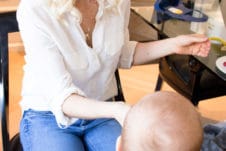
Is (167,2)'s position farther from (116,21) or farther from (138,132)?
(138,132)

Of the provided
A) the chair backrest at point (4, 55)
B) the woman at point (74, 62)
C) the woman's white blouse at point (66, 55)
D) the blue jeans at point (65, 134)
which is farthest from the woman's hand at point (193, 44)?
the chair backrest at point (4, 55)

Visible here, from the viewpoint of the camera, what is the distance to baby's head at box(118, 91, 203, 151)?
0.49 metres

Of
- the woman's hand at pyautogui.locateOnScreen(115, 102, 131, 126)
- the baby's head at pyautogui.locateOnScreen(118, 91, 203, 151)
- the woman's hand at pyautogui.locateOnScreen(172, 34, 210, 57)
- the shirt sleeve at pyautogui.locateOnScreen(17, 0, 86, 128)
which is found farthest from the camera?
the woman's hand at pyautogui.locateOnScreen(172, 34, 210, 57)

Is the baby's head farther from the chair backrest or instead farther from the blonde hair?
the chair backrest

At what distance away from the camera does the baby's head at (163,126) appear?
49 cm

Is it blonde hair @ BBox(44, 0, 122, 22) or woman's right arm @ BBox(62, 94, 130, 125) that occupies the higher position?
blonde hair @ BBox(44, 0, 122, 22)

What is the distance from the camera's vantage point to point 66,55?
0.95 metres

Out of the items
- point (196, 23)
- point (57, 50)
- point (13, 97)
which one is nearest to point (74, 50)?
point (57, 50)

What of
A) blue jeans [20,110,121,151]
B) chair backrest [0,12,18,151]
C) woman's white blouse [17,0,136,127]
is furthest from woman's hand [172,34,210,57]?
chair backrest [0,12,18,151]

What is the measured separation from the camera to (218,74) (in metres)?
1.04

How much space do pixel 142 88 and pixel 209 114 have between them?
44 cm

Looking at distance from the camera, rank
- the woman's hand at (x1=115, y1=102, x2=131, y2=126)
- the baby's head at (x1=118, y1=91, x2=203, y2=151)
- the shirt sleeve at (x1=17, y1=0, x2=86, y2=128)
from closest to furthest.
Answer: the baby's head at (x1=118, y1=91, x2=203, y2=151) → the woman's hand at (x1=115, y1=102, x2=131, y2=126) → the shirt sleeve at (x1=17, y1=0, x2=86, y2=128)

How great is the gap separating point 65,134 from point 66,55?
8.7 inches

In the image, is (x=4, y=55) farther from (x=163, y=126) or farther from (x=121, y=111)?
(x=163, y=126)
